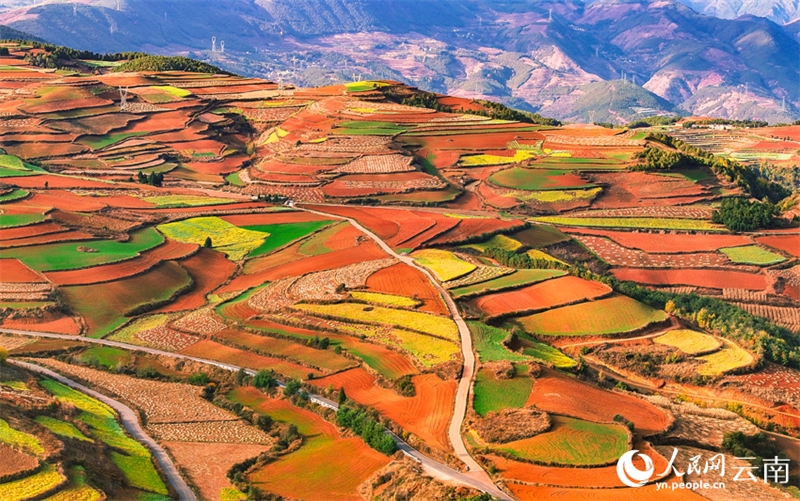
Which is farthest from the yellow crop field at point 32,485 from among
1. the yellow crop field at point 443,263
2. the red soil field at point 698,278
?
the red soil field at point 698,278

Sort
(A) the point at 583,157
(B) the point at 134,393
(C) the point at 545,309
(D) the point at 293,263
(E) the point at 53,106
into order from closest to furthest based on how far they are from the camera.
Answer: (B) the point at 134,393 → (C) the point at 545,309 → (D) the point at 293,263 → (A) the point at 583,157 → (E) the point at 53,106

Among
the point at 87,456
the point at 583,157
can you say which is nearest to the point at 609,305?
the point at 87,456

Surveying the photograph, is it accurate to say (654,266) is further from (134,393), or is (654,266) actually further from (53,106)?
(53,106)

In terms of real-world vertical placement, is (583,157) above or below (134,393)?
above

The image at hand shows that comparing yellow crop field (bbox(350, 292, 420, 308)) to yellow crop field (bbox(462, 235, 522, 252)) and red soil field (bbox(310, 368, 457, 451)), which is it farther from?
yellow crop field (bbox(462, 235, 522, 252))

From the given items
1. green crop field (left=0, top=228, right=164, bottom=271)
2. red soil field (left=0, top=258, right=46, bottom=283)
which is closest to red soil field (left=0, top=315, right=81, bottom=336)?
red soil field (left=0, top=258, right=46, bottom=283)

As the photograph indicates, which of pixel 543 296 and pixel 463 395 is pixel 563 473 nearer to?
pixel 463 395

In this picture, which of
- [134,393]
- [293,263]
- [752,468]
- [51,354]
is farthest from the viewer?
[293,263]

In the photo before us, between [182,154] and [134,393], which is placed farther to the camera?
[182,154]
